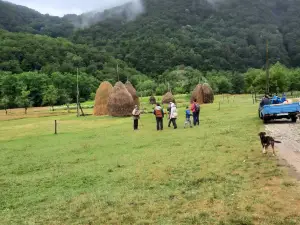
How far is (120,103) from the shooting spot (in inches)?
1382

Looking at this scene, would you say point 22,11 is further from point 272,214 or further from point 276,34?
point 272,214

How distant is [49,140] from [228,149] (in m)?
11.5

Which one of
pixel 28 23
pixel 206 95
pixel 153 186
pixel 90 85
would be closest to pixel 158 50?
pixel 90 85

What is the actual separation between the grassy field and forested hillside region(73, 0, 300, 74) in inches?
4283

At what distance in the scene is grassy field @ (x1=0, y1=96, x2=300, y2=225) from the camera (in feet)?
22.3

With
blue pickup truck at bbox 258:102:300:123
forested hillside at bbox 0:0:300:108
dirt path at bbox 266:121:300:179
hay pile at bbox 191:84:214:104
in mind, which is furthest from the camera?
forested hillside at bbox 0:0:300:108

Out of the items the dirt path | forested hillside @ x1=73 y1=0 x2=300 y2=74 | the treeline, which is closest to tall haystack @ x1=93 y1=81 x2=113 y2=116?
the dirt path

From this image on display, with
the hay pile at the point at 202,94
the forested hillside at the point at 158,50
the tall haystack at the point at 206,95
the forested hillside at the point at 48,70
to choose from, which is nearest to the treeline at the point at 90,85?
the forested hillside at the point at 48,70

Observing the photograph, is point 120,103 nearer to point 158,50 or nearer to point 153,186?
point 153,186

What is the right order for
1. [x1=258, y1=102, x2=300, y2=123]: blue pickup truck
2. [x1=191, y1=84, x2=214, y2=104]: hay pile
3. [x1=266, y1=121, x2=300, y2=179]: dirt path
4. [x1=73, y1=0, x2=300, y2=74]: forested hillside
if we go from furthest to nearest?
[x1=73, y1=0, x2=300, y2=74]: forested hillside
[x1=191, y1=84, x2=214, y2=104]: hay pile
[x1=258, y1=102, x2=300, y2=123]: blue pickup truck
[x1=266, y1=121, x2=300, y2=179]: dirt path

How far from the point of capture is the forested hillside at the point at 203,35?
126 meters

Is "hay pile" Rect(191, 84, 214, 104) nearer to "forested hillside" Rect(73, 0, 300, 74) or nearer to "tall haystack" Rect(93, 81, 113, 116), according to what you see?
"tall haystack" Rect(93, 81, 113, 116)

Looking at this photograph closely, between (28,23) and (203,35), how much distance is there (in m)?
96.3

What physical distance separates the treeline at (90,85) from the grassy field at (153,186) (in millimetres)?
51025
